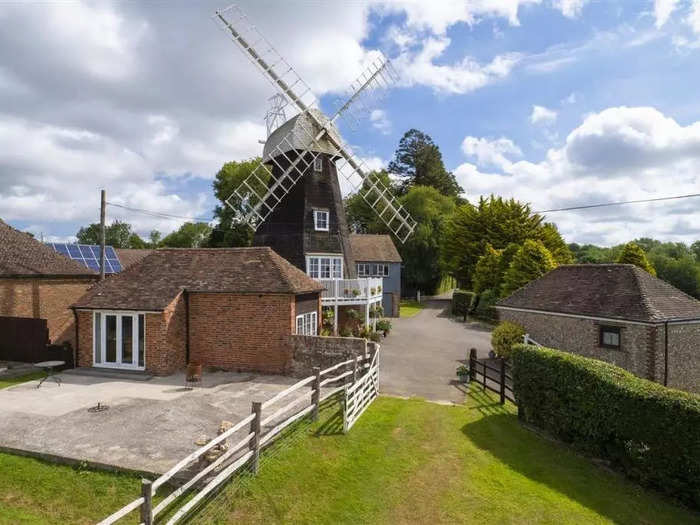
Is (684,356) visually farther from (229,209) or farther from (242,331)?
(229,209)

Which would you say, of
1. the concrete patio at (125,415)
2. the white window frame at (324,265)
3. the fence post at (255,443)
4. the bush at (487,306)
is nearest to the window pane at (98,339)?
the concrete patio at (125,415)

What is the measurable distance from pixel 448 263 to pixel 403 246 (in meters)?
6.18

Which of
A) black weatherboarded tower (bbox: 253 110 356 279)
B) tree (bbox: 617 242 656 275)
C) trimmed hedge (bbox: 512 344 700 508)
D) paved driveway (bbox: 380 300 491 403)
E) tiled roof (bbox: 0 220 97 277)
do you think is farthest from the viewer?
tree (bbox: 617 242 656 275)

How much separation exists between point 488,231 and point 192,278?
3489 centimetres

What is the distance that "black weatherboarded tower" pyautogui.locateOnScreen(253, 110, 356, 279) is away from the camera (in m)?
23.0

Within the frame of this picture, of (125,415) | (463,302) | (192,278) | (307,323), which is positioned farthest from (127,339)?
(463,302)

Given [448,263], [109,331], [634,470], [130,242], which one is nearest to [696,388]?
[634,470]

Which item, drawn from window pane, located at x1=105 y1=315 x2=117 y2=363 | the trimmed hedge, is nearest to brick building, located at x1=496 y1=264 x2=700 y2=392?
the trimmed hedge

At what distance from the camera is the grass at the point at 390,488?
6809mm

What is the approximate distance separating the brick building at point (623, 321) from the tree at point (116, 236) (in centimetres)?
9584

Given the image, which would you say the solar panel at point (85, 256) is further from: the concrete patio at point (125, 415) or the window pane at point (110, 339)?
the concrete patio at point (125, 415)

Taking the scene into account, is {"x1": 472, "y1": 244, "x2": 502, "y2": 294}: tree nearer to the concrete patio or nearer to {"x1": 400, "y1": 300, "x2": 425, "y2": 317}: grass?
{"x1": 400, "y1": 300, "x2": 425, "y2": 317}: grass

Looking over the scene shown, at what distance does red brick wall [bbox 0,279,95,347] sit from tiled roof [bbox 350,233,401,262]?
23.5m

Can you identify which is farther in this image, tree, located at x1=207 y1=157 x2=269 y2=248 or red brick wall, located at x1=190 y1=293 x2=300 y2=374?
tree, located at x1=207 y1=157 x2=269 y2=248
